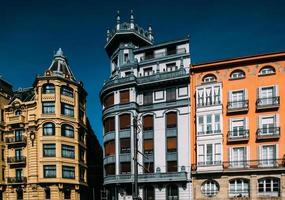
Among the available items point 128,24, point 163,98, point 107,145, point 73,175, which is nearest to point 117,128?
point 107,145

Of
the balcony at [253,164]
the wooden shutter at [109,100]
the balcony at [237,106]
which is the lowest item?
the balcony at [253,164]

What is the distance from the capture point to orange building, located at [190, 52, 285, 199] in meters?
40.0

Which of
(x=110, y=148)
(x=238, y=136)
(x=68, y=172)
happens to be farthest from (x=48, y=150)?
(x=238, y=136)

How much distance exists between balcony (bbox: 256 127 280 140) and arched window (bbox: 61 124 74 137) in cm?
2693

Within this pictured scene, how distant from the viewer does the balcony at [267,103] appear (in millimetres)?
40375

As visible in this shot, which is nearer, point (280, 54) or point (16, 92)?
point (280, 54)

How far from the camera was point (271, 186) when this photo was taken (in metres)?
39.6

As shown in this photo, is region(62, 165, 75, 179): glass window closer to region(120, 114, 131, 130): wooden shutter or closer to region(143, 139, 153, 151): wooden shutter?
region(120, 114, 131, 130): wooden shutter

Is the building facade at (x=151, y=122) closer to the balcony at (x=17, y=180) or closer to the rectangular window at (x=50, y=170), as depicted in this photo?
the rectangular window at (x=50, y=170)

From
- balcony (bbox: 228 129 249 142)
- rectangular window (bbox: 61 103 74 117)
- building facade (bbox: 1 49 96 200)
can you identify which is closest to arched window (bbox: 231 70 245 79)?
balcony (bbox: 228 129 249 142)

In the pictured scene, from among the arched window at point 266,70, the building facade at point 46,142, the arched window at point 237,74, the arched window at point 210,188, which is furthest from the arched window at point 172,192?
the arched window at point 266,70

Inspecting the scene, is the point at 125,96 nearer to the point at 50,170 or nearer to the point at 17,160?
the point at 50,170

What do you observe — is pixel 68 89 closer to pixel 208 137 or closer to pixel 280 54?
pixel 208 137

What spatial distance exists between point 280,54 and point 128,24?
2176 centimetres
